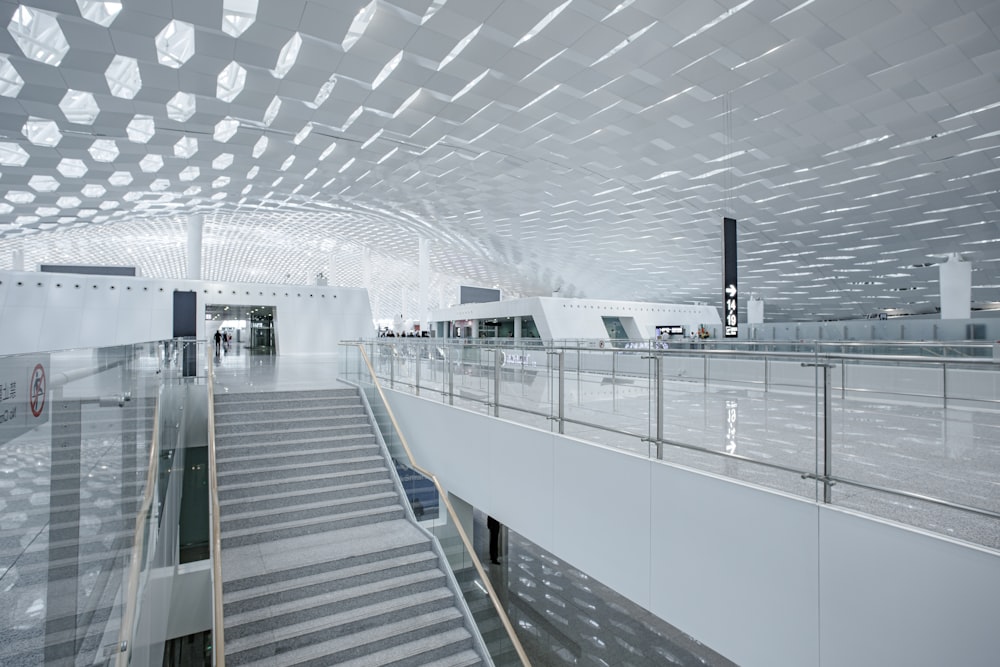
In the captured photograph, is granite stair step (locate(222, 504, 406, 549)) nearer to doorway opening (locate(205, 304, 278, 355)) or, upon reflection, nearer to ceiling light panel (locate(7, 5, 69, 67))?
ceiling light panel (locate(7, 5, 69, 67))

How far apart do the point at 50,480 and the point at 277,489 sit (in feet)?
23.3

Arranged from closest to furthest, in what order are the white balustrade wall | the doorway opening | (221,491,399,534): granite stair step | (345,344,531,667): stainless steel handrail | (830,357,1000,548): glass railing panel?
the white balustrade wall, (830,357,1000,548): glass railing panel, (345,344,531,667): stainless steel handrail, (221,491,399,534): granite stair step, the doorway opening

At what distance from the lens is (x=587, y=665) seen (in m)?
8.82

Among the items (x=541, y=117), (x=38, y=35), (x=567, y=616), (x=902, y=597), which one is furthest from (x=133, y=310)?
(x=902, y=597)

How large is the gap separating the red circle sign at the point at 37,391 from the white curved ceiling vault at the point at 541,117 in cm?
995

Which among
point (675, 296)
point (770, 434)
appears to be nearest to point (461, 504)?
point (770, 434)

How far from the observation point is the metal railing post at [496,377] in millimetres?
7035

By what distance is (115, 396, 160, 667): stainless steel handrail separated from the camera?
279cm

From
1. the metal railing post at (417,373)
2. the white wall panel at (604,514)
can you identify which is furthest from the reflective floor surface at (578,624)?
the metal railing post at (417,373)

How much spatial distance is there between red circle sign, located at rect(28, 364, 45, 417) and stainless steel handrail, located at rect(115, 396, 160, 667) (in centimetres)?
157

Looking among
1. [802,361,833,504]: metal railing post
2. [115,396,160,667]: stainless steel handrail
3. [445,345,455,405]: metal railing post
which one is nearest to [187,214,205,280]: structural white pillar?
[445,345,455,405]: metal railing post

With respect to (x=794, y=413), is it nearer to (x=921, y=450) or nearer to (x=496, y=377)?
(x=921, y=450)

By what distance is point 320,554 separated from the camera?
7.30m

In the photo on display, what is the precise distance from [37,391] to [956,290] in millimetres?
27921
